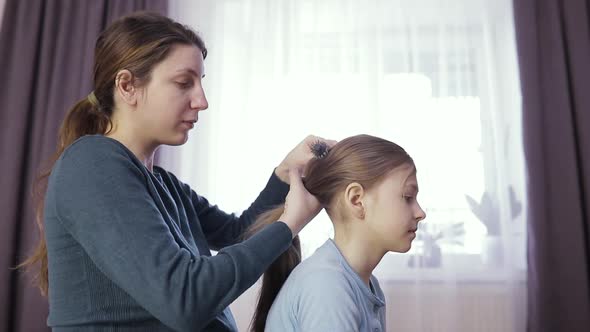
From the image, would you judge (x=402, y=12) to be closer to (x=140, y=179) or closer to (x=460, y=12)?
(x=460, y=12)

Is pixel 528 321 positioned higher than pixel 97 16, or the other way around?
pixel 97 16

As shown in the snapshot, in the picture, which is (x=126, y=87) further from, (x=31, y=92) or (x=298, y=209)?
(x=31, y=92)

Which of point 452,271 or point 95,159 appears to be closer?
point 95,159

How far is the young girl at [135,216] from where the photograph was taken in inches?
32.2

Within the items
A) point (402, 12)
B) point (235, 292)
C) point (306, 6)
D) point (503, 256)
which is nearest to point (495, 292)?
point (503, 256)

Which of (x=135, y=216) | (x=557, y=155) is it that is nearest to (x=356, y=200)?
(x=135, y=216)

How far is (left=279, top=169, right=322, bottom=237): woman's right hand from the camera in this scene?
985 mm

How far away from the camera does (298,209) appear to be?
101 centimetres

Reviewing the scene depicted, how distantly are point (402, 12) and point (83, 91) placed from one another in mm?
1544

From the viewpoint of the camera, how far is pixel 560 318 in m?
2.28

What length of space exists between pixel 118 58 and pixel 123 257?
1.43 feet

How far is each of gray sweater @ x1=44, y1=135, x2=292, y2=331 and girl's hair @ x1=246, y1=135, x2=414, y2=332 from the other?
Result: 302 millimetres

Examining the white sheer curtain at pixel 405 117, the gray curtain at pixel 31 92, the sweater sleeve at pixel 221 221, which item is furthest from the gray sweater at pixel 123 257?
the gray curtain at pixel 31 92

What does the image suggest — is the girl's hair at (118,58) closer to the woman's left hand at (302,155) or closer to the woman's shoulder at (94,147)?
the woman's shoulder at (94,147)
